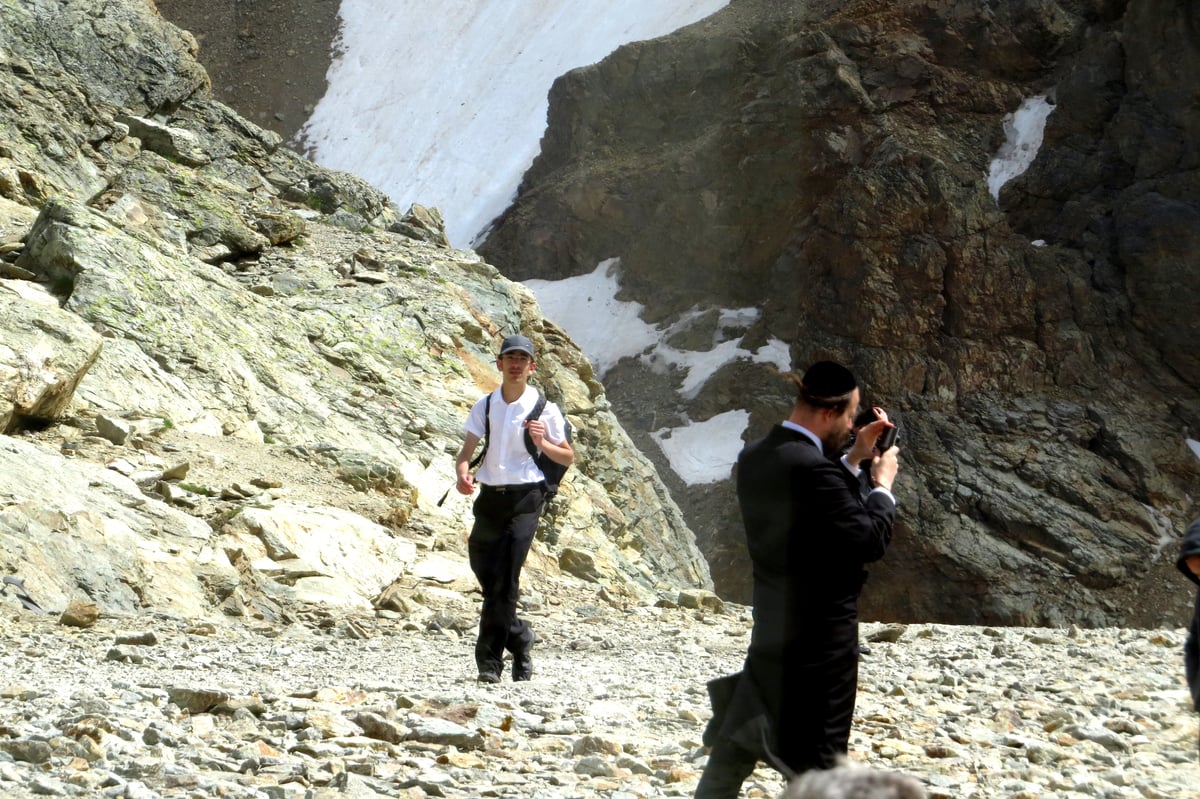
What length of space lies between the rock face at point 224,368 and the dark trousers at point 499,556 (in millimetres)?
3039

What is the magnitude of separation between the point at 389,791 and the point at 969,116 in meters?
60.1

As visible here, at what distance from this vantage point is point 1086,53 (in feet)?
188

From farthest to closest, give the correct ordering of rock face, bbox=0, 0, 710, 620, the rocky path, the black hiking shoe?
rock face, bbox=0, 0, 710, 620 < the black hiking shoe < the rocky path

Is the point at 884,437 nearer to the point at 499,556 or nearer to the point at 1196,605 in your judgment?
the point at 1196,605

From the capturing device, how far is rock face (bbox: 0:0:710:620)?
10727mm

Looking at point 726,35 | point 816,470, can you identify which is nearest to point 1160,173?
point 726,35

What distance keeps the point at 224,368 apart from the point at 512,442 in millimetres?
7551

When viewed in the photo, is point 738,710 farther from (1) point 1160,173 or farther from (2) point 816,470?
(1) point 1160,173

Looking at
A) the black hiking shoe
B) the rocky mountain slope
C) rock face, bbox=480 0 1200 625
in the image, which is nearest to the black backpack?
the black hiking shoe

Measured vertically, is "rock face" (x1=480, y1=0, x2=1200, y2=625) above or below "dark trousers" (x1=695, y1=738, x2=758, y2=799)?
above

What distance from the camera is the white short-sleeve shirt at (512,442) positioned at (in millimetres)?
7695

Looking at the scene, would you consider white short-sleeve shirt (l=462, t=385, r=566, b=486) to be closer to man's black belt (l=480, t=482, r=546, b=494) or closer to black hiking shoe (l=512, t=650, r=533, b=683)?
man's black belt (l=480, t=482, r=546, b=494)

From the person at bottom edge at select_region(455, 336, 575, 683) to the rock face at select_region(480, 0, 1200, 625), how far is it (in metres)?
39.1

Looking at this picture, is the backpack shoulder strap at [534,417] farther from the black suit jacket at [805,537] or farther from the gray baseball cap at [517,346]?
the black suit jacket at [805,537]
